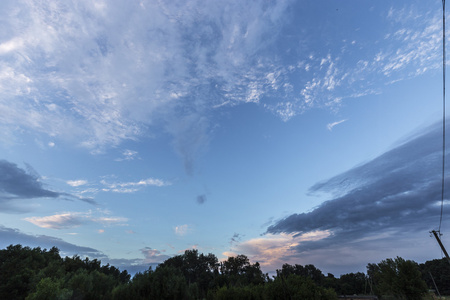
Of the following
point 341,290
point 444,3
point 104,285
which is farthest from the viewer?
point 341,290

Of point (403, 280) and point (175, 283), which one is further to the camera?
point (175, 283)

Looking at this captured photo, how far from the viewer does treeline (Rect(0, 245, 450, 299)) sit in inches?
1297

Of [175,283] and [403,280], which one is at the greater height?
[175,283]

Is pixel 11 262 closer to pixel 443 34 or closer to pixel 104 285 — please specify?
pixel 104 285

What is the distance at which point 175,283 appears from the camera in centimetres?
4788

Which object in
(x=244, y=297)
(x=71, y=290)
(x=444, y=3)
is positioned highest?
(x=444, y=3)

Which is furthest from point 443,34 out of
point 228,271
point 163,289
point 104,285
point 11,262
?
point 228,271

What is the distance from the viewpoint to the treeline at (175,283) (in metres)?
32.9

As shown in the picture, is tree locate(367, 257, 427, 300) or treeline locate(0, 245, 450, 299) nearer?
treeline locate(0, 245, 450, 299)

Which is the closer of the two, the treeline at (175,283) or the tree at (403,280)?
the treeline at (175,283)

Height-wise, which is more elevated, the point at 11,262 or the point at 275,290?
the point at 11,262

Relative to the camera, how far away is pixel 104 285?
194ft

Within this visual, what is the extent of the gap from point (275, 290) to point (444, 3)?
33.8 m

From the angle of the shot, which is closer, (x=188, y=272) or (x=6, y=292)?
(x=6, y=292)
